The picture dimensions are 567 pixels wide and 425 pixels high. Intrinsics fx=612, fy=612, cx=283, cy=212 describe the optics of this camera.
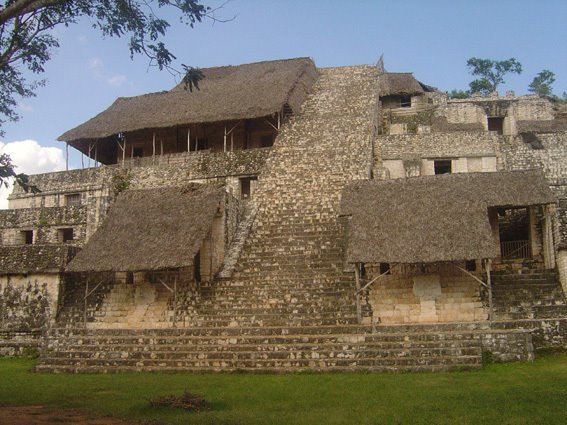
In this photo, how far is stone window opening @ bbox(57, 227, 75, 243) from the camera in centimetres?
2012

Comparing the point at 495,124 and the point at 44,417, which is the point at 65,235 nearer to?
the point at 44,417

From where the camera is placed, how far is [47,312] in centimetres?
1597

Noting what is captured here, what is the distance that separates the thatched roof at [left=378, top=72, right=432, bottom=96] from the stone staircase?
15143 mm

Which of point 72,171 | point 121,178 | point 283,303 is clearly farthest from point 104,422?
point 72,171

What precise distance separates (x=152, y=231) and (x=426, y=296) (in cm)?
676

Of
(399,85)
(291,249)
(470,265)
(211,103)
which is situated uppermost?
(399,85)

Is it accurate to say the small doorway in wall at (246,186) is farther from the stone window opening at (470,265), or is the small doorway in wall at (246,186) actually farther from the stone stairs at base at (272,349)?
the stone window opening at (470,265)


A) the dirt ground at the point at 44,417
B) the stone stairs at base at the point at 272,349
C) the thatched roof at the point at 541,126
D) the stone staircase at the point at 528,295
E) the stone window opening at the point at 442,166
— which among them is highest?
the thatched roof at the point at 541,126

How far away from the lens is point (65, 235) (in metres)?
20.3

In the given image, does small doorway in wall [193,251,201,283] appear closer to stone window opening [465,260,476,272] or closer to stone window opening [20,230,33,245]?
stone window opening [465,260,476,272]

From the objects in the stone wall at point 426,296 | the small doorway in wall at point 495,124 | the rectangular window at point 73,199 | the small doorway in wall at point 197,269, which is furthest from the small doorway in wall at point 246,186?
the small doorway in wall at point 495,124

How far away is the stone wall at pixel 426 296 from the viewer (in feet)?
43.4

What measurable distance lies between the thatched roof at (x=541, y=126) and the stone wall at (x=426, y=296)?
36.1 ft

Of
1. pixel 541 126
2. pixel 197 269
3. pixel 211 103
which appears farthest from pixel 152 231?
pixel 541 126
